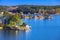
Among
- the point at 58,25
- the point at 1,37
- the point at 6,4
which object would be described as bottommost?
the point at 1,37

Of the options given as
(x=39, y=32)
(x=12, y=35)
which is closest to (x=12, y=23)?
(x=12, y=35)

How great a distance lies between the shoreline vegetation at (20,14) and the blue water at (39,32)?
0.19ft

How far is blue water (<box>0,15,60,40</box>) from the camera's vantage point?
2008 mm

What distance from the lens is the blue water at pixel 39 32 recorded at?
6.59ft

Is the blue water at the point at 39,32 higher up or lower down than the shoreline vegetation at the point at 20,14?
lower down

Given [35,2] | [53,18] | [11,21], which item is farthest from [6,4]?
[53,18]

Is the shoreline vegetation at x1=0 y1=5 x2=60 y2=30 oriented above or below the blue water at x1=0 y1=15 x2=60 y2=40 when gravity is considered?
above

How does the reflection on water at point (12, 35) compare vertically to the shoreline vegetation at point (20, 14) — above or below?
below

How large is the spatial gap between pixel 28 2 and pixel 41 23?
340 millimetres

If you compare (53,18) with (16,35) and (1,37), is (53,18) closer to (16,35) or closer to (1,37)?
(16,35)

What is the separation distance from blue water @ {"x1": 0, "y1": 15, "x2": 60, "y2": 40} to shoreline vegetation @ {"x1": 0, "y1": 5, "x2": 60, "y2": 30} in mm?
59

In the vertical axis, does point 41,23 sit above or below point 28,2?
below

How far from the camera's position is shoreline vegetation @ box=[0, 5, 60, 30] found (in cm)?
205

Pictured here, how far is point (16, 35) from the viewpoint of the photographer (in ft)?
6.59
